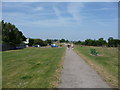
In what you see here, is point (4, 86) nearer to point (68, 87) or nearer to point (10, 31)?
point (68, 87)

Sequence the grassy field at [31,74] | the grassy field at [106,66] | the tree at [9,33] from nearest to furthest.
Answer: the grassy field at [31,74]
the grassy field at [106,66]
the tree at [9,33]

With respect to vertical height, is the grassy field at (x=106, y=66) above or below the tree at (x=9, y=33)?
below

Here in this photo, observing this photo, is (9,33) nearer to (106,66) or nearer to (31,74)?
(106,66)

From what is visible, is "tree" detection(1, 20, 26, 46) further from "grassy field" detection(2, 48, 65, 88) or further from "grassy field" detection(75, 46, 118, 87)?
"grassy field" detection(2, 48, 65, 88)

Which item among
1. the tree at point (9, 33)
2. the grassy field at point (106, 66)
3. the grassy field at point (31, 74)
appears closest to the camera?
the grassy field at point (31, 74)

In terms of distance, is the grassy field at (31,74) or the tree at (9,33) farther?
the tree at (9,33)

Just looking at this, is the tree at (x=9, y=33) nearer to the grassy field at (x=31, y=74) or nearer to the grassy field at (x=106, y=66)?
the grassy field at (x=106, y=66)

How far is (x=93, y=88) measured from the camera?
6.78 meters

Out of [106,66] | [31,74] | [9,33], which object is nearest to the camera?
[31,74]

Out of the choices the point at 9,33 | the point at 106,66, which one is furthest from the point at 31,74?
the point at 9,33

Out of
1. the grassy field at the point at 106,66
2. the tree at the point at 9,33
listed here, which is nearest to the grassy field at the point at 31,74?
the grassy field at the point at 106,66

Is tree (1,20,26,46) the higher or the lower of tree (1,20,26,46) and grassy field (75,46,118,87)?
the higher

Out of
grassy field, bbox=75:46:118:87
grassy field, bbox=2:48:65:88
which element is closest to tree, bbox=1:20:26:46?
grassy field, bbox=75:46:118:87

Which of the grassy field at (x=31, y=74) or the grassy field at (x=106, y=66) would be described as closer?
the grassy field at (x=31, y=74)
